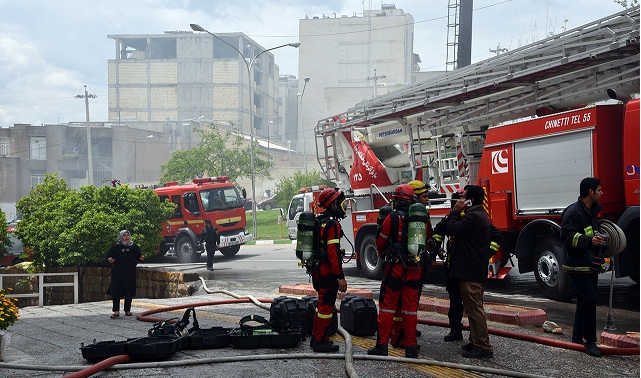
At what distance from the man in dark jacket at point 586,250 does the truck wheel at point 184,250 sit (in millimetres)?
19164

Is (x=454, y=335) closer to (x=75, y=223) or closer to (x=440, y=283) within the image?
(x=440, y=283)

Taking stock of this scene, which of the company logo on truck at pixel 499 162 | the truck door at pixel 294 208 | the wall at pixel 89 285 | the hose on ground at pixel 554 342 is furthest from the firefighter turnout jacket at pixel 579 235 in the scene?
the truck door at pixel 294 208

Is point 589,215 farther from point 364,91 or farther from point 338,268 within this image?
point 364,91

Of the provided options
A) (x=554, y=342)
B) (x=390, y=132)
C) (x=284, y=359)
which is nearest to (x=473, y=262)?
(x=554, y=342)

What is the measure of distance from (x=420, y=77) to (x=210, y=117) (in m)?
27.2

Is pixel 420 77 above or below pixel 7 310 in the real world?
above

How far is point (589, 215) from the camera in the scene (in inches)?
293

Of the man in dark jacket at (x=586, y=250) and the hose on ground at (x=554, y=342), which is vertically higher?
the man in dark jacket at (x=586, y=250)

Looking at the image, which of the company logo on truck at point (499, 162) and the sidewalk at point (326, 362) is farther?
the company logo on truck at point (499, 162)

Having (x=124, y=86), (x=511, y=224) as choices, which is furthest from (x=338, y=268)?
(x=124, y=86)

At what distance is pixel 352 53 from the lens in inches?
3588

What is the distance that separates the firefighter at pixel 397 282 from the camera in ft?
24.1

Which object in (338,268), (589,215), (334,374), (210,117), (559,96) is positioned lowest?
(334,374)

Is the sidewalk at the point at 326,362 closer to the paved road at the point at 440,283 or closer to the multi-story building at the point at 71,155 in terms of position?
the paved road at the point at 440,283
